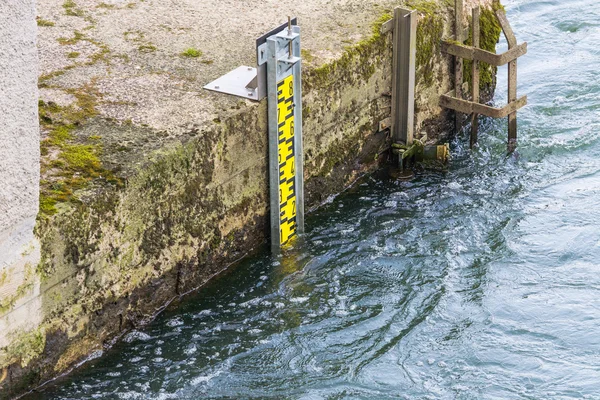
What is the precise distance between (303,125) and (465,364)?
2.76 meters

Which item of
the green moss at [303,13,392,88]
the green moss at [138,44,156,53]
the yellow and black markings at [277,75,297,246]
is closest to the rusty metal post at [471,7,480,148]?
the green moss at [303,13,392,88]

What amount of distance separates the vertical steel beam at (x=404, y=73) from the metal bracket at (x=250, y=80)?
1708 millimetres

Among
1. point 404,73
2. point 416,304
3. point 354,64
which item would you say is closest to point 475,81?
point 404,73

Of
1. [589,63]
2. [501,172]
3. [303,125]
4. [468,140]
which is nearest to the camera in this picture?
[303,125]

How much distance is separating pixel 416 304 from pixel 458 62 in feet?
11.7

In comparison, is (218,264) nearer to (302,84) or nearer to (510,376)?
(302,84)

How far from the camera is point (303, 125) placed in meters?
9.09

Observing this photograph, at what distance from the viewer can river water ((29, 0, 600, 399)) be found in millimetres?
7250

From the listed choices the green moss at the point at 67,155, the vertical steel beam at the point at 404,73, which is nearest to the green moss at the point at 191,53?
the green moss at the point at 67,155

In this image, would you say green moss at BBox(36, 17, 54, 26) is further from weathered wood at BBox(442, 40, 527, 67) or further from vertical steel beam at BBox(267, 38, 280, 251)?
weathered wood at BBox(442, 40, 527, 67)

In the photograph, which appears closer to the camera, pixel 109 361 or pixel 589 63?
pixel 109 361

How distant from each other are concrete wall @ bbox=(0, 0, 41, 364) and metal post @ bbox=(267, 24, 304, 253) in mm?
2494

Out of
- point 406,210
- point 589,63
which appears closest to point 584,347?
point 406,210

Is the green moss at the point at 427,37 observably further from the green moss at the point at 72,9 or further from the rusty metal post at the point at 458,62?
the green moss at the point at 72,9
